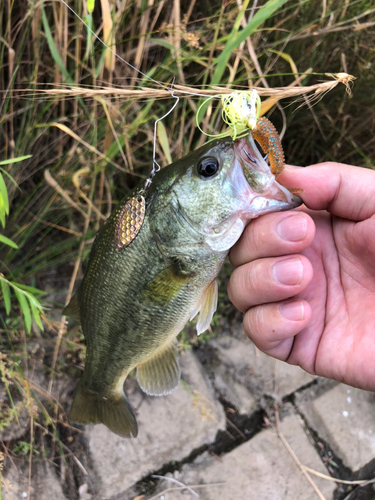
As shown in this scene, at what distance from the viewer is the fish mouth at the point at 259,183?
0.99 m

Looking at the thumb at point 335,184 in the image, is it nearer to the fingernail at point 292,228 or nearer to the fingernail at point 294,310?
the fingernail at point 292,228

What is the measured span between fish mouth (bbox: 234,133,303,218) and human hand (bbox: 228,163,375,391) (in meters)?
0.07

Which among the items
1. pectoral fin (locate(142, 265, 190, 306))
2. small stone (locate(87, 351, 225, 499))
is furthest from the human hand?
small stone (locate(87, 351, 225, 499))

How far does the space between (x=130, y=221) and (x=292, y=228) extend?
53cm

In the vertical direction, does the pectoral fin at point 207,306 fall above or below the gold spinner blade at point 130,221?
below

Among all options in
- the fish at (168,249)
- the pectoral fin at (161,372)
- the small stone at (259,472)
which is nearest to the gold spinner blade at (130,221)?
the fish at (168,249)

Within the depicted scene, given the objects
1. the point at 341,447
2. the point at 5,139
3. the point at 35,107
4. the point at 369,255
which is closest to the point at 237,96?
the point at 369,255

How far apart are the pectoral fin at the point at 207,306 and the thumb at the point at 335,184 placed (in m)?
0.46

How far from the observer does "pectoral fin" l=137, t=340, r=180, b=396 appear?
152cm

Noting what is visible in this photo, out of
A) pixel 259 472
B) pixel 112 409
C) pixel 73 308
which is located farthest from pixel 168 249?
pixel 259 472

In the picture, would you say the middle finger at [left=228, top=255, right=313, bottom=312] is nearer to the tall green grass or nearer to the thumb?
the thumb

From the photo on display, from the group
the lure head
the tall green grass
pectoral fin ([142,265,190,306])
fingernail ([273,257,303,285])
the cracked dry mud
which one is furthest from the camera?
the cracked dry mud

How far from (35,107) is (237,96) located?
1.29 metres

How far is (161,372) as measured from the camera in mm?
1531
